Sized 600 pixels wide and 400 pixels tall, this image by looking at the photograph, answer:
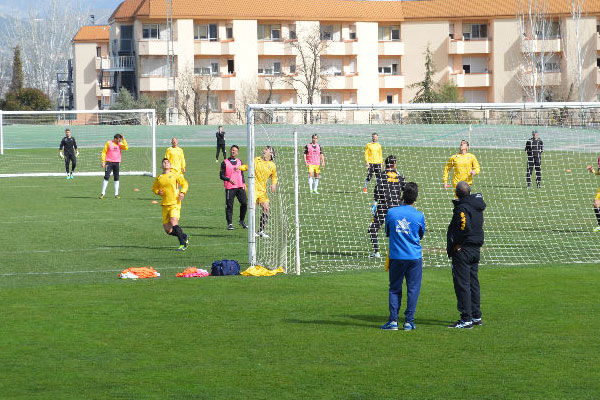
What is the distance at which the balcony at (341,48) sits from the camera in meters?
86.6

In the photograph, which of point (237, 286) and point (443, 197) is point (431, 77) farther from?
point (237, 286)

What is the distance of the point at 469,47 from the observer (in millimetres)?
86875

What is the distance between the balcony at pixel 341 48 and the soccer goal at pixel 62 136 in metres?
26.6

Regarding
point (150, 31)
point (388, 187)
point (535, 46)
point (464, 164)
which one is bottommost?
point (388, 187)

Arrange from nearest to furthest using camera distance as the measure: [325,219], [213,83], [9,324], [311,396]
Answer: [311,396] < [9,324] < [325,219] < [213,83]

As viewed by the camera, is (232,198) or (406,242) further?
(232,198)

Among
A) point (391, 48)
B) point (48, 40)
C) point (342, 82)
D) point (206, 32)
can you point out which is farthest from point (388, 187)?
point (48, 40)

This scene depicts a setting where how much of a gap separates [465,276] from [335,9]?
77.3 m

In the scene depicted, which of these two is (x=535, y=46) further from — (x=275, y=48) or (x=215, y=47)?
(x=215, y=47)

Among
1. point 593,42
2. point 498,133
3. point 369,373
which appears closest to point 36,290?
point 369,373

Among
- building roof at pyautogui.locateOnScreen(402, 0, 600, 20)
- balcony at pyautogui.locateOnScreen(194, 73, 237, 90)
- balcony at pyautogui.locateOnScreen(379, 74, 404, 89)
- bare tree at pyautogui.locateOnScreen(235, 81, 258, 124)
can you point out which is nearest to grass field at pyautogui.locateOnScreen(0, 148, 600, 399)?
Result: bare tree at pyautogui.locateOnScreen(235, 81, 258, 124)

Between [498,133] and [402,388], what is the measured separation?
40339 millimetres

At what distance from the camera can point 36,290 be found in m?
15.6

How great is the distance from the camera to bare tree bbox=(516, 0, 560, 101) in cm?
8412
